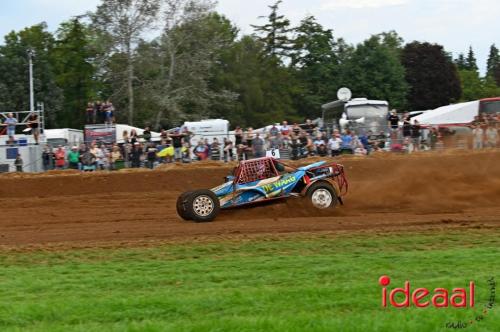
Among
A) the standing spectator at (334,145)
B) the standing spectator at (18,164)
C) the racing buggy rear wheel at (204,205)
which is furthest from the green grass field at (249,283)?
the standing spectator at (18,164)

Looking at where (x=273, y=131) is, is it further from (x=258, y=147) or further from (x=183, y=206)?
(x=183, y=206)

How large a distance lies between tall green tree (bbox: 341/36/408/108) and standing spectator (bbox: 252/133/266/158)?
131ft

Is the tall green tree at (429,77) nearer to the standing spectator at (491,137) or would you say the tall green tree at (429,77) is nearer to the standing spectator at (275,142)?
the standing spectator at (491,137)

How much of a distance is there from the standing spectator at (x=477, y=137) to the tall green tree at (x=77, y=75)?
1116 inches

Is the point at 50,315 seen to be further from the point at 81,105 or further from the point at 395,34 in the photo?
the point at 395,34

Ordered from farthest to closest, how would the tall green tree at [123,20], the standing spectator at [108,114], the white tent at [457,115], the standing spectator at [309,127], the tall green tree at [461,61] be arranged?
the tall green tree at [461,61] → the tall green tree at [123,20] → the white tent at [457,115] → the standing spectator at [108,114] → the standing spectator at [309,127]

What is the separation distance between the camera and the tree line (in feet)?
155

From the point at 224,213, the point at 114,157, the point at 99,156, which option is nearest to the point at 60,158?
the point at 99,156

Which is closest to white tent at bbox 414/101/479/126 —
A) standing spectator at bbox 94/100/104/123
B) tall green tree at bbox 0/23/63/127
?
standing spectator at bbox 94/100/104/123

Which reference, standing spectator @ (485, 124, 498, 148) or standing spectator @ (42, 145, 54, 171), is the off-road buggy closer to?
standing spectator @ (485, 124, 498, 148)

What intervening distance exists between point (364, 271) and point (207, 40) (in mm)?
→ 40440

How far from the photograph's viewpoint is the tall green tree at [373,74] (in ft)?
214

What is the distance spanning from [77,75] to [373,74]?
25064 millimetres

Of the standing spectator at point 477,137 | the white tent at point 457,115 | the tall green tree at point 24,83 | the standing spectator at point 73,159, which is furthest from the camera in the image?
the tall green tree at point 24,83
